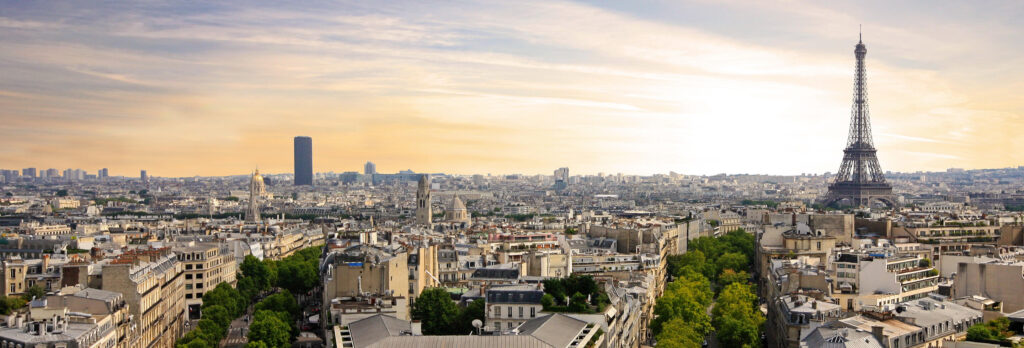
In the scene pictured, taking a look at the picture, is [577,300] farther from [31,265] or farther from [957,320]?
[31,265]

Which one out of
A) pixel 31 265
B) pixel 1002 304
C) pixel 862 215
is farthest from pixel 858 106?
pixel 31 265

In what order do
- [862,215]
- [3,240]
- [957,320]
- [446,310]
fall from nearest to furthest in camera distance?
[957,320] → [446,310] → [3,240] → [862,215]

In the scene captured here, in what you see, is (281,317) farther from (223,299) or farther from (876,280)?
(876,280)

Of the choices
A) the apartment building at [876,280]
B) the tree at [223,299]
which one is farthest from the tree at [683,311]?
the tree at [223,299]

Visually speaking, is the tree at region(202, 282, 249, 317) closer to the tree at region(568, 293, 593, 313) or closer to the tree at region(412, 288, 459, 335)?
the tree at region(412, 288, 459, 335)

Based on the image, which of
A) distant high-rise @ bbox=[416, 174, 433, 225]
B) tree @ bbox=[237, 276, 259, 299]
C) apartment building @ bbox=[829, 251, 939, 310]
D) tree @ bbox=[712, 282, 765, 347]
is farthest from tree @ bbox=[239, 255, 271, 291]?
distant high-rise @ bbox=[416, 174, 433, 225]

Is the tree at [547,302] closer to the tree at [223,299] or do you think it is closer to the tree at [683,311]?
the tree at [683,311]

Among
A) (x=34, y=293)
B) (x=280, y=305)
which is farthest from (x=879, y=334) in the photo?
(x=34, y=293)
